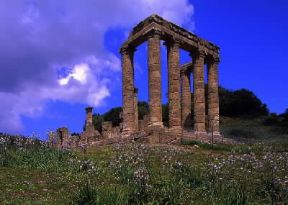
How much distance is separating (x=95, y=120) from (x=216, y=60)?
124 ft

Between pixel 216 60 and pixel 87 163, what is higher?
pixel 216 60

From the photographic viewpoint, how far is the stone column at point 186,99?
Answer: 147ft

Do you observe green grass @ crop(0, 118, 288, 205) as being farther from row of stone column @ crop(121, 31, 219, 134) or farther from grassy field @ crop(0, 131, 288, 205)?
row of stone column @ crop(121, 31, 219, 134)

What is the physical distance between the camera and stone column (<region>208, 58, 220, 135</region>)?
4225cm

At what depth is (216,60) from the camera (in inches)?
1694

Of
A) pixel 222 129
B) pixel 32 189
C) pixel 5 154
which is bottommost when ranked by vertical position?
pixel 32 189

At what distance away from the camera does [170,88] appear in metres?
38.0

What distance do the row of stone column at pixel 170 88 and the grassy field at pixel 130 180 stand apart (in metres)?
18.8

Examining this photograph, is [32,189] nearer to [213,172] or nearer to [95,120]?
[213,172]

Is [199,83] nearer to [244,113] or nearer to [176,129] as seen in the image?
[176,129]

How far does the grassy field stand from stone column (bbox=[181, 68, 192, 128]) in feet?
88.2

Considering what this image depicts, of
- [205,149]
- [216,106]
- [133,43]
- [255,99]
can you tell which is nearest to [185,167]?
[205,149]

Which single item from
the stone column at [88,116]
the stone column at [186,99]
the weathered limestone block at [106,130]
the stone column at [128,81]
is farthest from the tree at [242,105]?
the stone column at [128,81]

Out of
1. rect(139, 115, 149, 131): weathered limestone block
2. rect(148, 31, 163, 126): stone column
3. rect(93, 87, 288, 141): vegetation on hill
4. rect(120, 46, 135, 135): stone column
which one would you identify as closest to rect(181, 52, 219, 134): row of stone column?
rect(139, 115, 149, 131): weathered limestone block
